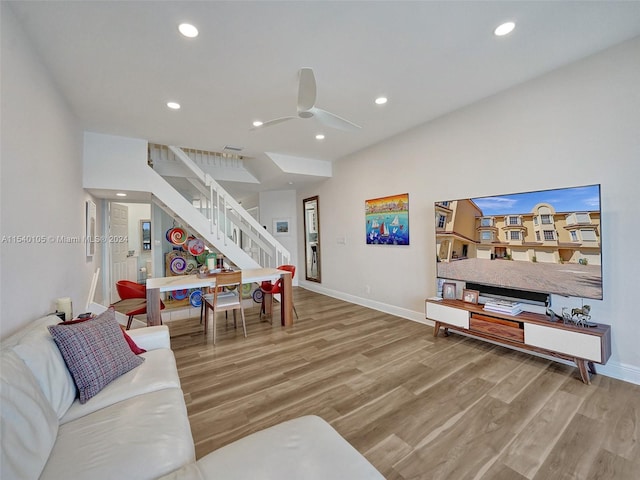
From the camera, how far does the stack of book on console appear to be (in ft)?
9.37

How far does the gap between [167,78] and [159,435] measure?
2.99 metres

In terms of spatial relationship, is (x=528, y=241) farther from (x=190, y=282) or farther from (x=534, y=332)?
(x=190, y=282)

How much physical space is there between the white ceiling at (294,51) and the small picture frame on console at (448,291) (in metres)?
2.30

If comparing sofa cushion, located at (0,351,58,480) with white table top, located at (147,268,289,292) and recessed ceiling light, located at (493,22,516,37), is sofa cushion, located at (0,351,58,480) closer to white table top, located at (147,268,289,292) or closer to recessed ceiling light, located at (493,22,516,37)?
white table top, located at (147,268,289,292)

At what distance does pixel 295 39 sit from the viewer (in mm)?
2184

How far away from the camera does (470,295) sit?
3.29 m

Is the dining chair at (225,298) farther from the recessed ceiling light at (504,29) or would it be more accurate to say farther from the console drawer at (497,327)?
the recessed ceiling light at (504,29)

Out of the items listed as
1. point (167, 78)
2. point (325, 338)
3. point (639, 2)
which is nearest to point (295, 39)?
point (167, 78)

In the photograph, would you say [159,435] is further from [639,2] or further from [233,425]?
[639,2]

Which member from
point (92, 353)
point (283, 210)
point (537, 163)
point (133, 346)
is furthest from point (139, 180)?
point (537, 163)

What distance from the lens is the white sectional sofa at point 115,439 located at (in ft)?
3.28

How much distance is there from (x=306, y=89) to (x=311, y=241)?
4.84 metres

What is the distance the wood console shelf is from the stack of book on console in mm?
49

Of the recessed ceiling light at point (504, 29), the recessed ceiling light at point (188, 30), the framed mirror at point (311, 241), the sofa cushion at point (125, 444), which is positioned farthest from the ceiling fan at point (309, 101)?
the framed mirror at point (311, 241)
